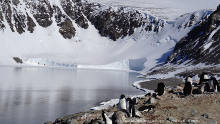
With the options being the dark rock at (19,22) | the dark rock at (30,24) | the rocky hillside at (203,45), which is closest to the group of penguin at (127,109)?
the rocky hillside at (203,45)

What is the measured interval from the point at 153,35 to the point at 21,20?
7106 centimetres

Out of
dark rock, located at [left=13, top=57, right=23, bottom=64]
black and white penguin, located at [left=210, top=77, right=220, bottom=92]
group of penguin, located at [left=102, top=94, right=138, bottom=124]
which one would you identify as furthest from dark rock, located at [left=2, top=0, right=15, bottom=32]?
group of penguin, located at [left=102, top=94, right=138, bottom=124]

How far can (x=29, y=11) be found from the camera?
193m

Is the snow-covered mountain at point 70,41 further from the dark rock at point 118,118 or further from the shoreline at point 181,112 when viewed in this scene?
the dark rock at point 118,118

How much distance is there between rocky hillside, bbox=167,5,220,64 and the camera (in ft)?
340

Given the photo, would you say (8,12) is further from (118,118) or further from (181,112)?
(118,118)

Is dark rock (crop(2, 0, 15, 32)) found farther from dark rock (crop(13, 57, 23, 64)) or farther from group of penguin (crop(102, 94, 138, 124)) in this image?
group of penguin (crop(102, 94, 138, 124))

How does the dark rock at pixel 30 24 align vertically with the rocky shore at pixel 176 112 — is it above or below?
above

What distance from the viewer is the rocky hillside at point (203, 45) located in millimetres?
103700

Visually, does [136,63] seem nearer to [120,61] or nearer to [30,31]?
[120,61]

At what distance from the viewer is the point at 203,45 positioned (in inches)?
4557

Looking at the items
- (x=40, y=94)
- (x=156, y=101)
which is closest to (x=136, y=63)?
(x=40, y=94)

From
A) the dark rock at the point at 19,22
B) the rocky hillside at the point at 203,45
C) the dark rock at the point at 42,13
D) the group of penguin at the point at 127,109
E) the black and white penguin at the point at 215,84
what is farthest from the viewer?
the dark rock at the point at 42,13

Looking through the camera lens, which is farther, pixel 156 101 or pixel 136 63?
pixel 136 63
